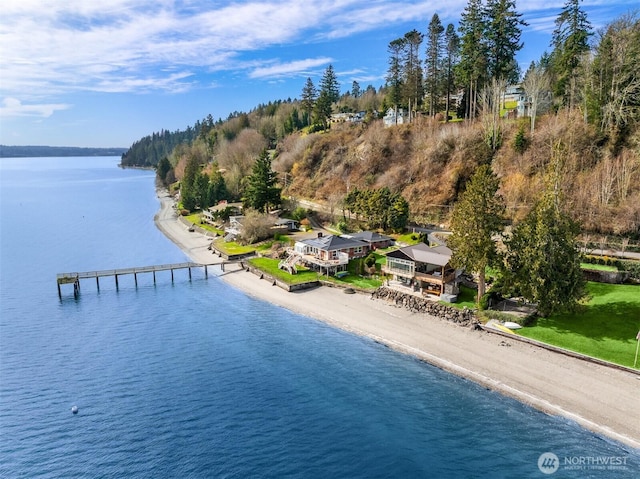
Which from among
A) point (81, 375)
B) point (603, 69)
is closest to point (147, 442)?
point (81, 375)

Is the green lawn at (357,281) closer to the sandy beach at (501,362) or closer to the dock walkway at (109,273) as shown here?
the sandy beach at (501,362)

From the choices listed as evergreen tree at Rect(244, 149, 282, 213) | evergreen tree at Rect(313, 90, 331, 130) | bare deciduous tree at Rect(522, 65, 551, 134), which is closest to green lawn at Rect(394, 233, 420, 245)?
bare deciduous tree at Rect(522, 65, 551, 134)

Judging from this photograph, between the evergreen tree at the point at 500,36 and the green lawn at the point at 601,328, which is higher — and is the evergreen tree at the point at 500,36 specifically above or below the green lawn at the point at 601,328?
above

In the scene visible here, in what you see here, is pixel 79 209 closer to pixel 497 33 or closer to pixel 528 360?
pixel 497 33

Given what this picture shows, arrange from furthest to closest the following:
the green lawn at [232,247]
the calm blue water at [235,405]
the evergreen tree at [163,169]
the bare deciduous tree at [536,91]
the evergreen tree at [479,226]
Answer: the evergreen tree at [163,169]
the green lawn at [232,247]
the bare deciduous tree at [536,91]
the evergreen tree at [479,226]
the calm blue water at [235,405]

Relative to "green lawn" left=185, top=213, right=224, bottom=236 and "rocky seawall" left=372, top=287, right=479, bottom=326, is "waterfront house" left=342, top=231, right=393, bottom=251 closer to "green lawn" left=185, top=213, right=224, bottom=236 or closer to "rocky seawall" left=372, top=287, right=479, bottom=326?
"rocky seawall" left=372, top=287, right=479, bottom=326

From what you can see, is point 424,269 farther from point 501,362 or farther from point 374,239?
point 501,362

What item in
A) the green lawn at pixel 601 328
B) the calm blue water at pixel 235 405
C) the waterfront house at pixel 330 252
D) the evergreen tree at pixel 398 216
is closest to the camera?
the calm blue water at pixel 235 405

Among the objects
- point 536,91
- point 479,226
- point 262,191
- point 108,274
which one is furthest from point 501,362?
point 262,191

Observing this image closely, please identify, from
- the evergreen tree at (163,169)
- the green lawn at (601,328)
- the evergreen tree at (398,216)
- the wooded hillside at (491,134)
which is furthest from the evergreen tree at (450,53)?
the evergreen tree at (163,169)
